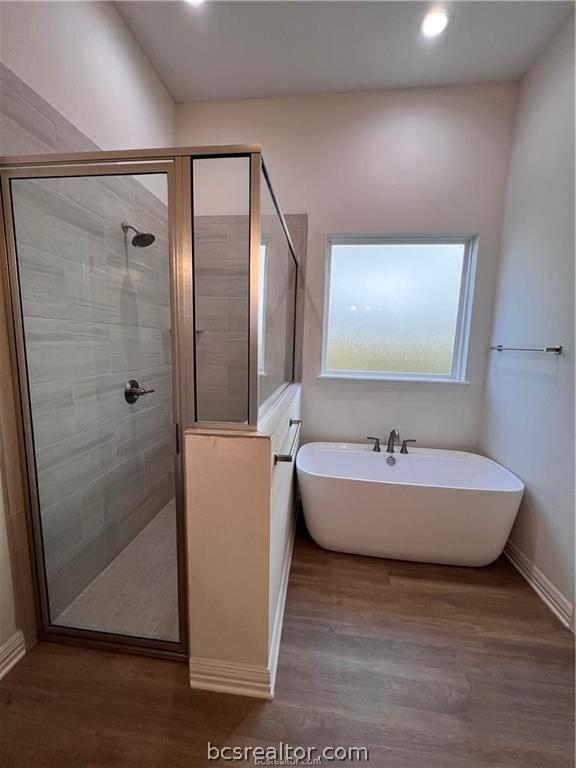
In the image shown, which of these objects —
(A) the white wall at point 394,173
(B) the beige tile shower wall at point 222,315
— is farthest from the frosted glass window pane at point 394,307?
(B) the beige tile shower wall at point 222,315

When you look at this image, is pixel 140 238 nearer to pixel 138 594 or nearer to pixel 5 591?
pixel 5 591

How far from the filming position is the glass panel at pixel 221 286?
3.31 ft

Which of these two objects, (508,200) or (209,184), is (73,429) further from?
(508,200)

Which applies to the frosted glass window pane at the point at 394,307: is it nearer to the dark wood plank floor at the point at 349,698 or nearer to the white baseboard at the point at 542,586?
the white baseboard at the point at 542,586

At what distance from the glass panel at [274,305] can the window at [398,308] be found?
1.36ft

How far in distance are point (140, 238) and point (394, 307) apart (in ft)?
5.89

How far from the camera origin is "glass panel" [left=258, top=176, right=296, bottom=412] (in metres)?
1.15

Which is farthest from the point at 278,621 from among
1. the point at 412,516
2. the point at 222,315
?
the point at 222,315

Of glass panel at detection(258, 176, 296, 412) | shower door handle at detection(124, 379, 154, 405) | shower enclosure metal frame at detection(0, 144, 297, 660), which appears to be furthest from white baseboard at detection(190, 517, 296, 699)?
shower door handle at detection(124, 379, 154, 405)

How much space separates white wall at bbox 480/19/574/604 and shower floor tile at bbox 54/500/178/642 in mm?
1900

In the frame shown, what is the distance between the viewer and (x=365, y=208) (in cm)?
227

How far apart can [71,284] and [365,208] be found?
194 cm

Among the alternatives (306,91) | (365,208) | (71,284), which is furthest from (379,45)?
(71,284)

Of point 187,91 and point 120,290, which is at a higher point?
point 187,91
